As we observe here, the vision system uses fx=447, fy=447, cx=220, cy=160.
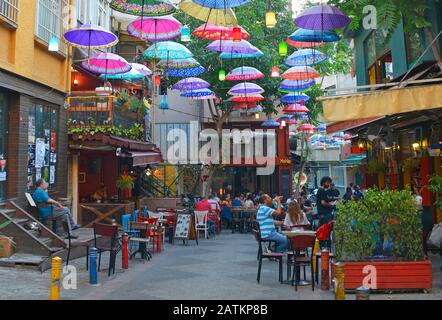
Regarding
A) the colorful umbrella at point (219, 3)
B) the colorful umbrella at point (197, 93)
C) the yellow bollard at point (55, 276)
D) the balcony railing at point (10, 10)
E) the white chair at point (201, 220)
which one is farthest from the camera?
the colorful umbrella at point (197, 93)

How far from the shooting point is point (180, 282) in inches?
354

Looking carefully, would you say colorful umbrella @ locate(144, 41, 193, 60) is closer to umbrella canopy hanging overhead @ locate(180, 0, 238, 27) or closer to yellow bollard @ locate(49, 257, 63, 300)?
umbrella canopy hanging overhead @ locate(180, 0, 238, 27)

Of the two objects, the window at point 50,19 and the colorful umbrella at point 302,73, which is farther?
the colorful umbrella at point 302,73

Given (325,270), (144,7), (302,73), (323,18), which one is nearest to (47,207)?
(144,7)

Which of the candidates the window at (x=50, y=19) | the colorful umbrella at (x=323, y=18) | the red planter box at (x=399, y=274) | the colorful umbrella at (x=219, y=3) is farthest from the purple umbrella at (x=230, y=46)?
the red planter box at (x=399, y=274)

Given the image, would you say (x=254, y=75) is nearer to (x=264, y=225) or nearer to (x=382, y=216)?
(x=264, y=225)

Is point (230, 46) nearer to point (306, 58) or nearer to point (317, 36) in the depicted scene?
point (306, 58)

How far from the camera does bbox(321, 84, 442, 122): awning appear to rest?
8.05m

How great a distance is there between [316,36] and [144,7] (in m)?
4.34

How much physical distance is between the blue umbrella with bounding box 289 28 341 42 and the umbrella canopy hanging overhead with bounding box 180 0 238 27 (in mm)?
1744

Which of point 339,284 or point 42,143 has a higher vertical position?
point 42,143

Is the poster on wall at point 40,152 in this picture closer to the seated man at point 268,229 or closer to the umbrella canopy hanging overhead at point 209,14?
the umbrella canopy hanging overhead at point 209,14

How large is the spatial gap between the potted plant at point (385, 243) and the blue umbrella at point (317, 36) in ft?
16.1

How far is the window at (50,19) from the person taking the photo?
12.6m
